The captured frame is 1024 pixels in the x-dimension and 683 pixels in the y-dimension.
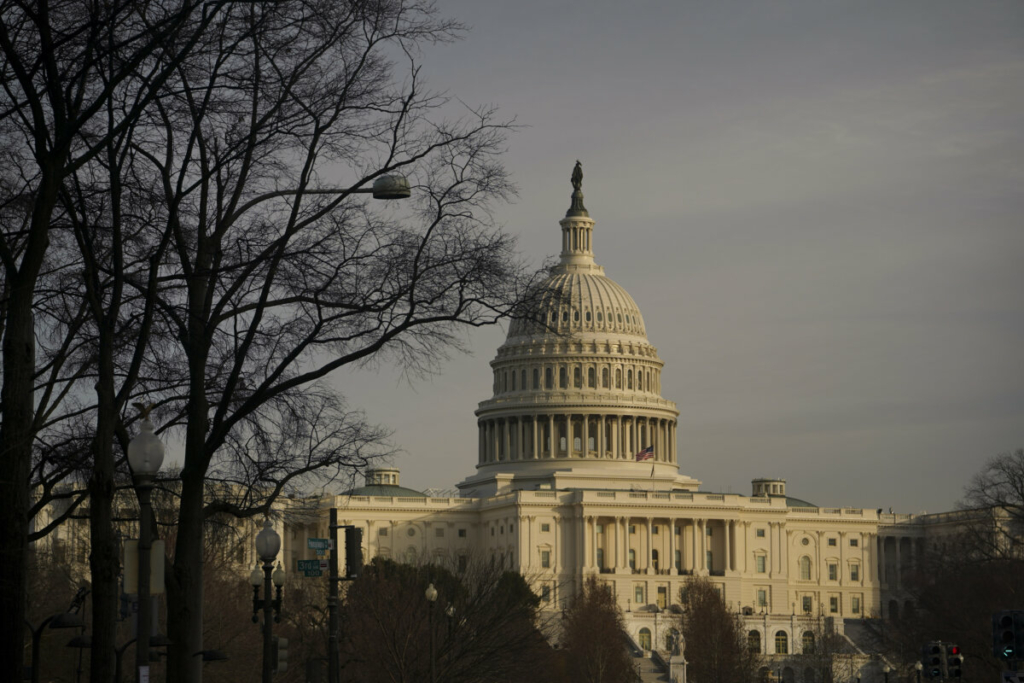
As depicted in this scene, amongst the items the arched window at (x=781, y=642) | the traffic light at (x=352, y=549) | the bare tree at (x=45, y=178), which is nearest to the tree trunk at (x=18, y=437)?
the bare tree at (x=45, y=178)

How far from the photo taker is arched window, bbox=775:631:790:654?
160 m

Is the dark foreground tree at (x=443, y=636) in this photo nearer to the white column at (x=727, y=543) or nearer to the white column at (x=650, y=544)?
the white column at (x=650, y=544)

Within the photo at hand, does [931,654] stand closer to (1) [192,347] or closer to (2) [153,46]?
(1) [192,347]

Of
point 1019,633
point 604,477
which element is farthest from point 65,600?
point 604,477

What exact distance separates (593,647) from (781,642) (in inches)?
2036

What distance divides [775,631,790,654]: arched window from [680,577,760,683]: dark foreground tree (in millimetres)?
9890

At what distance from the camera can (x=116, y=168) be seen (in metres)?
24.5

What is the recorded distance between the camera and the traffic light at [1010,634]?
34062 mm

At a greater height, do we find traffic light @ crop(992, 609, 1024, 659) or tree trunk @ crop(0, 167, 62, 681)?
tree trunk @ crop(0, 167, 62, 681)

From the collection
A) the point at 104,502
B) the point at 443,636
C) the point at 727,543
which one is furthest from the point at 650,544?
the point at 104,502

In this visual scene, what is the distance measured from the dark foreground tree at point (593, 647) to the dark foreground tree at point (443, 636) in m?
33.3

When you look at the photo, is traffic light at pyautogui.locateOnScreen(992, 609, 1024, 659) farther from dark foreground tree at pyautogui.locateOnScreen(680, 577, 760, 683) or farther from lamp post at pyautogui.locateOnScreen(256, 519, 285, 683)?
dark foreground tree at pyautogui.locateOnScreen(680, 577, 760, 683)

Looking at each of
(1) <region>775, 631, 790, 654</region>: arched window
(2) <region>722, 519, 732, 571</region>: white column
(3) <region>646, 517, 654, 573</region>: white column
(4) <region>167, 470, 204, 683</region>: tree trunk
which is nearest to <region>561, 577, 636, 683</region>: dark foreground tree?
(1) <region>775, 631, 790, 654</region>: arched window

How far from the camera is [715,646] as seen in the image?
401 ft
